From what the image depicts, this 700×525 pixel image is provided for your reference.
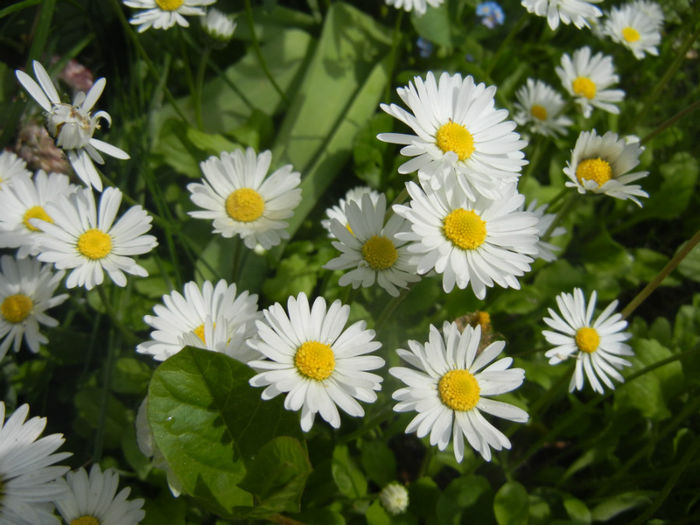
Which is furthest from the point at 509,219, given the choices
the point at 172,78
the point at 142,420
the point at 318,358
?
the point at 172,78

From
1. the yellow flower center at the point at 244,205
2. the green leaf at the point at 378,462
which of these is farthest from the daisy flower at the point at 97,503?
the yellow flower center at the point at 244,205

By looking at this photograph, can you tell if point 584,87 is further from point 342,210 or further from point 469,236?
point 469,236

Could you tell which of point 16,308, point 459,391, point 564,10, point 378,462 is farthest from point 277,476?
point 564,10

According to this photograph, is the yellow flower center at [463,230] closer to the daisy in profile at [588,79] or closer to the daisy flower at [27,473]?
the daisy flower at [27,473]

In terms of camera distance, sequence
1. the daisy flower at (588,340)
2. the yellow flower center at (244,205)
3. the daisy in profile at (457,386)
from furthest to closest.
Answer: the yellow flower center at (244,205), the daisy flower at (588,340), the daisy in profile at (457,386)

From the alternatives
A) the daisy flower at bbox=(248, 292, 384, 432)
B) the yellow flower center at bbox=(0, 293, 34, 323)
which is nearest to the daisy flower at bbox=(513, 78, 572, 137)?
the daisy flower at bbox=(248, 292, 384, 432)

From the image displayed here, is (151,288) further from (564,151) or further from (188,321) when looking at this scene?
(564,151)

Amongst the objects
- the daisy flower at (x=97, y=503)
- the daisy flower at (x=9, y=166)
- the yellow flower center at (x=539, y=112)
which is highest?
the yellow flower center at (x=539, y=112)
